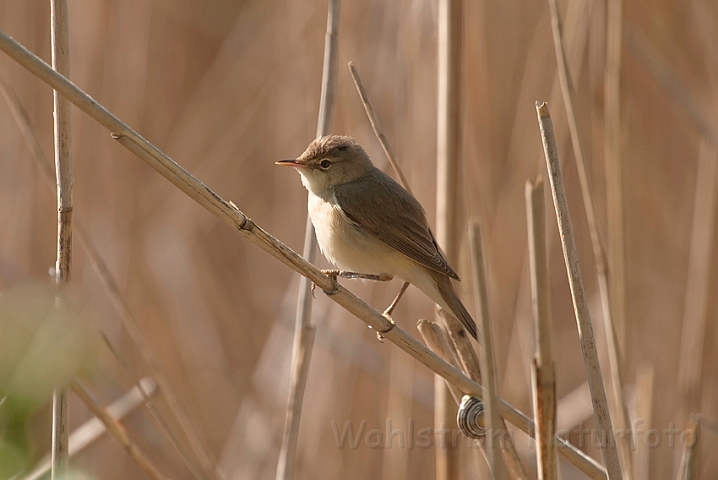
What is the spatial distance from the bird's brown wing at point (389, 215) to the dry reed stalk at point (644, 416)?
91 centimetres

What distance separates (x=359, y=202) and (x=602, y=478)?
1378 mm

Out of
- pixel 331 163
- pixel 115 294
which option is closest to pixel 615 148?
pixel 331 163

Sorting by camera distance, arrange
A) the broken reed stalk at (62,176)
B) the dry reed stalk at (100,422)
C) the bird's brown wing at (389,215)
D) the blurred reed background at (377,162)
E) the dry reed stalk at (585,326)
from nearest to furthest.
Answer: the dry reed stalk at (585,326)
the broken reed stalk at (62,176)
the dry reed stalk at (100,422)
the bird's brown wing at (389,215)
the blurred reed background at (377,162)

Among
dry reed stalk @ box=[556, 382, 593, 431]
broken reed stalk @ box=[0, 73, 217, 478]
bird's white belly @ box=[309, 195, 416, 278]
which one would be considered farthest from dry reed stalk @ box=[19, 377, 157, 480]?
dry reed stalk @ box=[556, 382, 593, 431]

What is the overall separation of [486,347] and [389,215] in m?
1.49

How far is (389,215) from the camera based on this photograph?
9.02 ft

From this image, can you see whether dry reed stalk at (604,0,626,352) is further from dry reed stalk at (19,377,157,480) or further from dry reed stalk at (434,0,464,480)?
dry reed stalk at (19,377,157,480)

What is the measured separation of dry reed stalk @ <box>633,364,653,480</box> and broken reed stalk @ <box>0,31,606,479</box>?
2.77 ft

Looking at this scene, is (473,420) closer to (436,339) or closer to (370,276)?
(436,339)

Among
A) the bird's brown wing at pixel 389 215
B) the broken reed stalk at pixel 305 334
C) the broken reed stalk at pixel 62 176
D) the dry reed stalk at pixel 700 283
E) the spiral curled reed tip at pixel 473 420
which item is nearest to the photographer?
the broken reed stalk at pixel 62 176

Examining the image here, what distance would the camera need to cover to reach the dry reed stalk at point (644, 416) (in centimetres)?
255

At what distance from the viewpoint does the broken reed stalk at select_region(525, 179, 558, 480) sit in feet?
3.98

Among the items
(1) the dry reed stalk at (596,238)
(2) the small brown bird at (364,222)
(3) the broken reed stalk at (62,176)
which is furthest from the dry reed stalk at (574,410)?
(3) the broken reed stalk at (62,176)

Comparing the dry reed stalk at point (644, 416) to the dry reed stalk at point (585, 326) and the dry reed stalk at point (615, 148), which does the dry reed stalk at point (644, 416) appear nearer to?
the dry reed stalk at point (615, 148)
